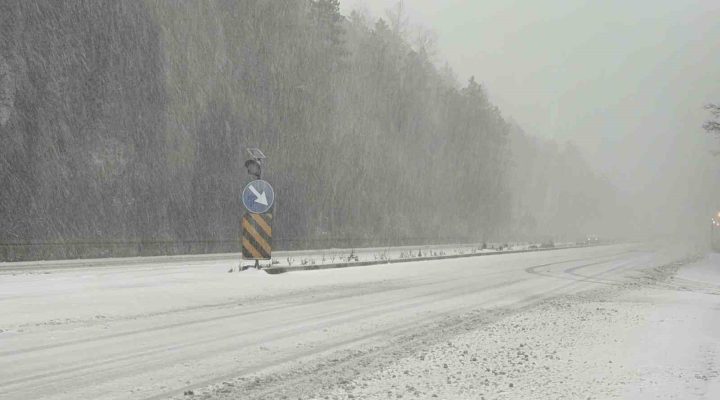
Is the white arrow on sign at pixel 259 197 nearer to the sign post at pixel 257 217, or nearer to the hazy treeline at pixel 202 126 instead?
the sign post at pixel 257 217

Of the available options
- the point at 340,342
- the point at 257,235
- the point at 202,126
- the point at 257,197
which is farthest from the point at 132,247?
the point at 340,342

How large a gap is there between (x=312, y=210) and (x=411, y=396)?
43.4m

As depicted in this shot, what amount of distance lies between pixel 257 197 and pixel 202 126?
2335 cm

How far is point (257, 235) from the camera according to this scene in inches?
770

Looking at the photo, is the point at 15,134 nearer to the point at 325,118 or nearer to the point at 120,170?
the point at 120,170

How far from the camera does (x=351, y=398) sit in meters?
5.37

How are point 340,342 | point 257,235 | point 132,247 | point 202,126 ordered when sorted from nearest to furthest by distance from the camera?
point 340,342
point 257,235
point 132,247
point 202,126

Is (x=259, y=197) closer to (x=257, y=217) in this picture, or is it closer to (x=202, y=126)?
(x=257, y=217)

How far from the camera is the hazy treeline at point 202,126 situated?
30141 mm

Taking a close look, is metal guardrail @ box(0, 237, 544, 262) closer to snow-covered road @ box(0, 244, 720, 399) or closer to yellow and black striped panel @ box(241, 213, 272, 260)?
yellow and black striped panel @ box(241, 213, 272, 260)

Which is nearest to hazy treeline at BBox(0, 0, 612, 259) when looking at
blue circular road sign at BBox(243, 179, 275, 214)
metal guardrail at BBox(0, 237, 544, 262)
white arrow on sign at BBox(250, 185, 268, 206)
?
metal guardrail at BBox(0, 237, 544, 262)

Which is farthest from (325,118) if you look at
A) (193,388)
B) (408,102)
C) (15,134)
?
(193,388)

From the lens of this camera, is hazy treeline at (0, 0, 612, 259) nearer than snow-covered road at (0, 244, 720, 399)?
No

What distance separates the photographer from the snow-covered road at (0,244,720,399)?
19.2 feet
